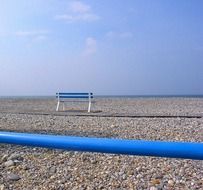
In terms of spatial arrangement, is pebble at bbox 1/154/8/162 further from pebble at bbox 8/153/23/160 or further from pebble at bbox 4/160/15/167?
pebble at bbox 4/160/15/167

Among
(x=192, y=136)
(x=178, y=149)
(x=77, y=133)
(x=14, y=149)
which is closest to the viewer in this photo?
(x=178, y=149)

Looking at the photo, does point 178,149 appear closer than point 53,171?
Yes

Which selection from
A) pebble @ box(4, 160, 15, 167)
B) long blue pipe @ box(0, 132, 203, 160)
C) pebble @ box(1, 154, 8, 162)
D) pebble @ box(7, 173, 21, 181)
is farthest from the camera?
pebble @ box(1, 154, 8, 162)

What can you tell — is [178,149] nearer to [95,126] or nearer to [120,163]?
[120,163]

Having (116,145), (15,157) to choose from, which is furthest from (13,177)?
(116,145)

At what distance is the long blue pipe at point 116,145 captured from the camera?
142 cm

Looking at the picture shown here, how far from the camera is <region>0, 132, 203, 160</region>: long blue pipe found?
55.7 inches

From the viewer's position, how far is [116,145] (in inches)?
62.2

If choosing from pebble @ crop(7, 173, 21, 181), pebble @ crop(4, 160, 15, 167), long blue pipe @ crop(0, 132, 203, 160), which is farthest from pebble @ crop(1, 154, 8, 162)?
long blue pipe @ crop(0, 132, 203, 160)

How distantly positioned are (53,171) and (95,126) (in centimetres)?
523

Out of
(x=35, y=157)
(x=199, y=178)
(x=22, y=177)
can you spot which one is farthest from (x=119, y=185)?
(x=35, y=157)

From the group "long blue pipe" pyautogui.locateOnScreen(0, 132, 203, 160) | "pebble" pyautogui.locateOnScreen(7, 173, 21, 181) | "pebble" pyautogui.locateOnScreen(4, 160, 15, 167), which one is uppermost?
"long blue pipe" pyautogui.locateOnScreen(0, 132, 203, 160)

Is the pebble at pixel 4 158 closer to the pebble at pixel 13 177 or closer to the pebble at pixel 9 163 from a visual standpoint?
the pebble at pixel 9 163

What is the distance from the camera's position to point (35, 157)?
6.43 m
